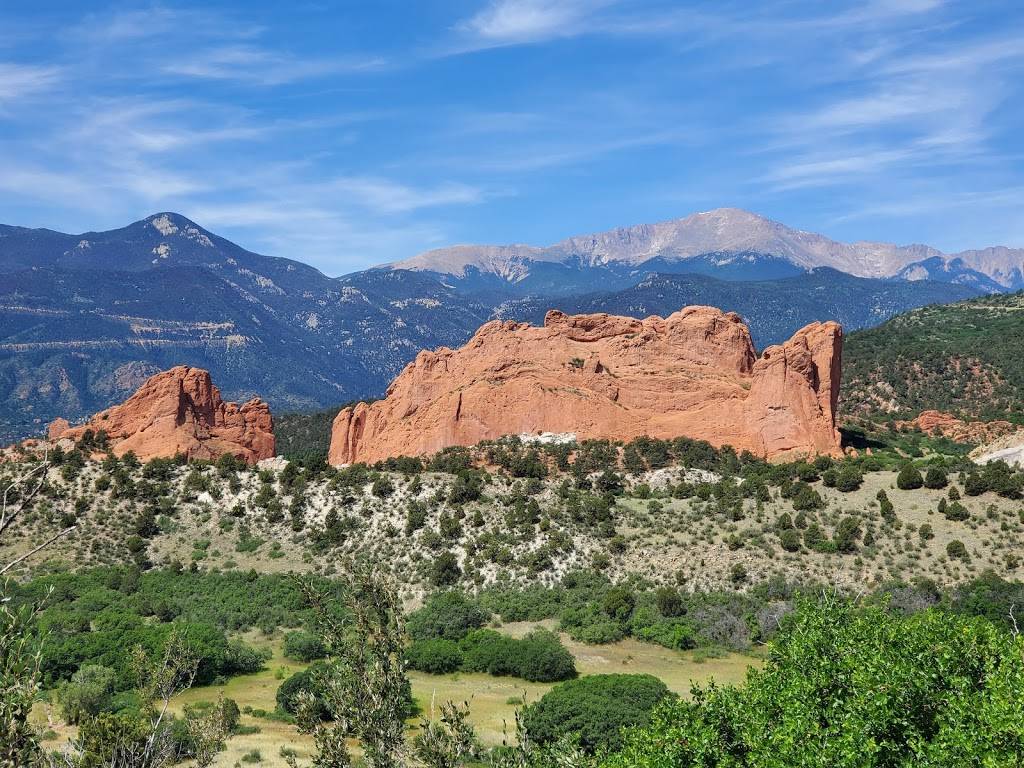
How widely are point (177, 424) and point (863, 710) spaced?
57.7 meters

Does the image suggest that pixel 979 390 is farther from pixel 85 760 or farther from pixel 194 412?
pixel 85 760

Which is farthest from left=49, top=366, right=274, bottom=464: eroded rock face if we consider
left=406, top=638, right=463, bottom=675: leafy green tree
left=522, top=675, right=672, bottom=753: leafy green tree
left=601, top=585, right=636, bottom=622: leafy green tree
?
left=522, top=675, right=672, bottom=753: leafy green tree

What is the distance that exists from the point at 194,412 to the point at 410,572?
86.7 feet

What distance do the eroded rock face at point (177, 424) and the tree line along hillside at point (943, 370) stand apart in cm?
6201

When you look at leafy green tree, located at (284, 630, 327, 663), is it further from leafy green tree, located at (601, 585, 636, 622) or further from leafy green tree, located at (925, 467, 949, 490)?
leafy green tree, located at (925, 467, 949, 490)

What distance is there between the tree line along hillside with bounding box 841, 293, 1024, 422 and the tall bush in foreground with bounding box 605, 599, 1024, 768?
7138cm

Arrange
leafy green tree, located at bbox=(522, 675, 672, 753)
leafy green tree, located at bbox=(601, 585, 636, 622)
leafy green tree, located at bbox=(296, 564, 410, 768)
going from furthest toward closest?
1. leafy green tree, located at bbox=(601, 585, 636, 622)
2. leafy green tree, located at bbox=(522, 675, 672, 753)
3. leafy green tree, located at bbox=(296, 564, 410, 768)

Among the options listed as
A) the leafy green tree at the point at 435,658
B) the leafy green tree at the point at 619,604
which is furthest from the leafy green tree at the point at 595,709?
the leafy green tree at the point at 619,604

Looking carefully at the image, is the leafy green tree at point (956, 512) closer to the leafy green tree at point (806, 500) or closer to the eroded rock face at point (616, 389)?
the leafy green tree at point (806, 500)

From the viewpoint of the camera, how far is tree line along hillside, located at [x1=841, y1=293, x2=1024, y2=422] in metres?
92.6

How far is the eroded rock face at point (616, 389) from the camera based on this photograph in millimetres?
60469

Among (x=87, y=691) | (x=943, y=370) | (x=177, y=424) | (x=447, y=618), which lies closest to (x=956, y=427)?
(x=943, y=370)

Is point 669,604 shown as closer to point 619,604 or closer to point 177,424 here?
point 619,604

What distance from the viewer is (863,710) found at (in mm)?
15641
